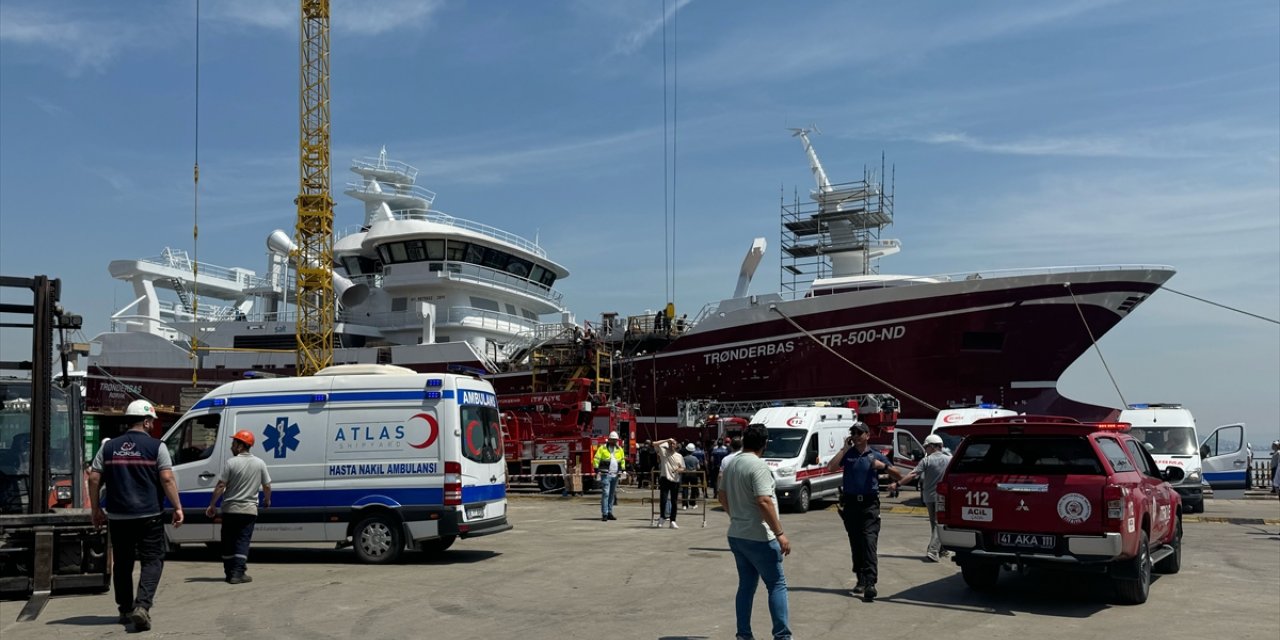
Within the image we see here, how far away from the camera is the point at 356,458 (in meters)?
11.9

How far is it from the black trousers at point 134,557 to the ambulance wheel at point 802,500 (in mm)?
14309

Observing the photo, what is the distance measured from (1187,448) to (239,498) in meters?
18.6

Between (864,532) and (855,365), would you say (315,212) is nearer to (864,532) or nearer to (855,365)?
(855,365)

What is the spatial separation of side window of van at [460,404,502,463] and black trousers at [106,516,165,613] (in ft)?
14.2

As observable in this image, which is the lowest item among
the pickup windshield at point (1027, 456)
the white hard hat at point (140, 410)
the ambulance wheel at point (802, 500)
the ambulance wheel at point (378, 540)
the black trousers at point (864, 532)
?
the ambulance wheel at point (802, 500)

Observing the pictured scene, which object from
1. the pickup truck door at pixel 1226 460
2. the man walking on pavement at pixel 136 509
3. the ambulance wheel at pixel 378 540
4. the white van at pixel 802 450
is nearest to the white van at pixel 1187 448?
the pickup truck door at pixel 1226 460

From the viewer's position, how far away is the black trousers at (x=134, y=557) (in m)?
7.74

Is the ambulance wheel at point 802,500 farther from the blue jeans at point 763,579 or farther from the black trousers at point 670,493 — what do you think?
the blue jeans at point 763,579

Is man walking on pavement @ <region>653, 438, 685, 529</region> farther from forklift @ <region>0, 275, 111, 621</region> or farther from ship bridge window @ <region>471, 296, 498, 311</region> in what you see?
ship bridge window @ <region>471, 296, 498, 311</region>

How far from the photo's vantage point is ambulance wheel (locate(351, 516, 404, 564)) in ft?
38.8

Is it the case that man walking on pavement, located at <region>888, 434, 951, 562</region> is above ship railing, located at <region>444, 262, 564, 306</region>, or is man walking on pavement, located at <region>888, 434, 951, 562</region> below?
below

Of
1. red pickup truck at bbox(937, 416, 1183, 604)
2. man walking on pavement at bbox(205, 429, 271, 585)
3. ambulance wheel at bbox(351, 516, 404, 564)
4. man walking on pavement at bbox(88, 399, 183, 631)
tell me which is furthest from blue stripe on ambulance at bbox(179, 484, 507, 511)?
red pickup truck at bbox(937, 416, 1183, 604)

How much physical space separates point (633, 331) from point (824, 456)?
608 inches

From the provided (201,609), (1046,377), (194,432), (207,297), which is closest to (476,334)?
(207,297)
